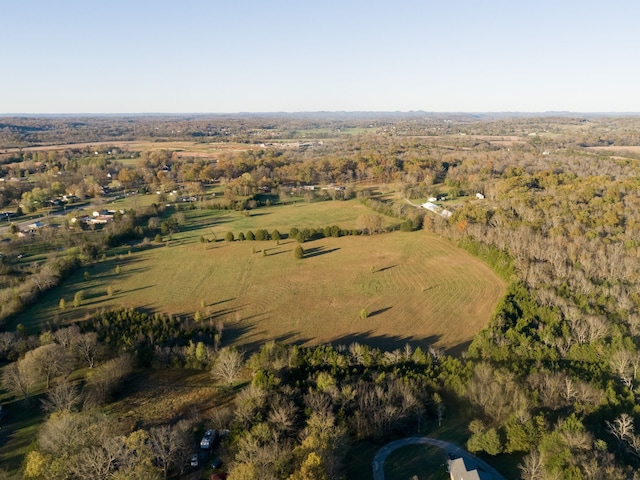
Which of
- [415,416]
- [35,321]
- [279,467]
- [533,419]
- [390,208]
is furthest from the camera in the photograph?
[390,208]

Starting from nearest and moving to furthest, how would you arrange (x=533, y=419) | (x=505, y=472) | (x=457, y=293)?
(x=505, y=472) → (x=533, y=419) → (x=457, y=293)

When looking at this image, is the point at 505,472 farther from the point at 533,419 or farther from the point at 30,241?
the point at 30,241

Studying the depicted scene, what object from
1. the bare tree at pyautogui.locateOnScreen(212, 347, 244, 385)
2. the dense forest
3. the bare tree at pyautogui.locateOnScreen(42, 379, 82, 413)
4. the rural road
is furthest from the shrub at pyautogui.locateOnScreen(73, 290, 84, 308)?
the rural road

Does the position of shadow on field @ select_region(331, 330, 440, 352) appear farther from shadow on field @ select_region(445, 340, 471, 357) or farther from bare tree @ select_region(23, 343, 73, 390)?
bare tree @ select_region(23, 343, 73, 390)

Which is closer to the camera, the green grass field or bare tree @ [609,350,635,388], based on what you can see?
the green grass field

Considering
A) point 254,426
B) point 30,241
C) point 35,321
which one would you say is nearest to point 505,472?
point 254,426

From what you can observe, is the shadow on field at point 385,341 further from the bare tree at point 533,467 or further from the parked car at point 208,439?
the parked car at point 208,439

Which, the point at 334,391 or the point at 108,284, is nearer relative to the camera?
the point at 334,391
